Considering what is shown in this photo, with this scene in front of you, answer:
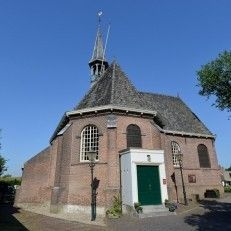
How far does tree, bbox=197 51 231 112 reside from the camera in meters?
24.5

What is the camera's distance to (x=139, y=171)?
60.2ft

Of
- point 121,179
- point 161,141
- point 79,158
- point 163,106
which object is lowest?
point 121,179

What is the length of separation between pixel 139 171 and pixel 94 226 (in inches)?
219

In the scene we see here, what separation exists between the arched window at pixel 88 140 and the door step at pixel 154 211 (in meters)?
5.97

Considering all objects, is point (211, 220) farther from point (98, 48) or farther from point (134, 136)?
point (98, 48)

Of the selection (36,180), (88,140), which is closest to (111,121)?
(88,140)

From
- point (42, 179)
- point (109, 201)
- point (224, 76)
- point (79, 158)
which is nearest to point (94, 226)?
point (109, 201)

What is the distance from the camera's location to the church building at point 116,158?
18469 mm

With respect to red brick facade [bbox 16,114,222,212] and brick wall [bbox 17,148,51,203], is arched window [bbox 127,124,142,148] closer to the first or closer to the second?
red brick facade [bbox 16,114,222,212]

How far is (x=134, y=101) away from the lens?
876 inches

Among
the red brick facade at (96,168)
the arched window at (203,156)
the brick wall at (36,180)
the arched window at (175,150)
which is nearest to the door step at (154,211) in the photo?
the red brick facade at (96,168)

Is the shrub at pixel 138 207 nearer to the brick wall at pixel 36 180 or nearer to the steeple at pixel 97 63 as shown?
the brick wall at pixel 36 180

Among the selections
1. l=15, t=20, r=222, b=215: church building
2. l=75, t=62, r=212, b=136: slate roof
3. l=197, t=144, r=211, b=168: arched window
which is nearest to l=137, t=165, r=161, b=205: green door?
l=15, t=20, r=222, b=215: church building

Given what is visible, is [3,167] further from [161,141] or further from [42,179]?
[161,141]
